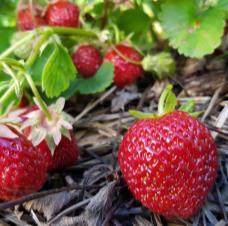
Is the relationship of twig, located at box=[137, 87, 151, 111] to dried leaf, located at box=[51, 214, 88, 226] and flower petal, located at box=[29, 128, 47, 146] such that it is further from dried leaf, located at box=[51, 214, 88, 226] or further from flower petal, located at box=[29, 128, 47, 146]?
dried leaf, located at box=[51, 214, 88, 226]

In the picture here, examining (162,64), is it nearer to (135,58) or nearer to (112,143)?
(135,58)

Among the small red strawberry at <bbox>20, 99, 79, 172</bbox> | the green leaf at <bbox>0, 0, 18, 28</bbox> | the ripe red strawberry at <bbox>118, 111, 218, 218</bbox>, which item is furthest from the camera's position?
the green leaf at <bbox>0, 0, 18, 28</bbox>

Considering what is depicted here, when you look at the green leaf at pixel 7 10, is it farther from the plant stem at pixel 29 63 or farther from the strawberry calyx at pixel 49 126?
the strawberry calyx at pixel 49 126

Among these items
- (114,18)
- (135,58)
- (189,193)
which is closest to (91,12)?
(114,18)

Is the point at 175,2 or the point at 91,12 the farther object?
the point at 91,12

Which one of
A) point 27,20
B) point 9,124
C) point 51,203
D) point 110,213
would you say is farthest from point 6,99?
point 27,20

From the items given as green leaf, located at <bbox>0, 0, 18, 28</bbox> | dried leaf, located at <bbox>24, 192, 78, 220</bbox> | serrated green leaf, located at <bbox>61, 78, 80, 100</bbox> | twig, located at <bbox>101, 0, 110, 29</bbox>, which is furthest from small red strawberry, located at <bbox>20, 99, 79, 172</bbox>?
green leaf, located at <bbox>0, 0, 18, 28</bbox>
